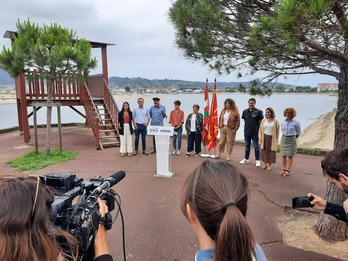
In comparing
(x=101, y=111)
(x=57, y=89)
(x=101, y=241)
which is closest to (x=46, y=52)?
(x=57, y=89)

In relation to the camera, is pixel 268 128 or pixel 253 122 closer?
pixel 268 128

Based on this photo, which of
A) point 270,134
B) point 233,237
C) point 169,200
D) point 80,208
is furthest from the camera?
point 270,134

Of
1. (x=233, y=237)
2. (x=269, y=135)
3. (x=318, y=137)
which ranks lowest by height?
(x=318, y=137)

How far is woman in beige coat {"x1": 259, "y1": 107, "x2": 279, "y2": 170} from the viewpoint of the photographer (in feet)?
19.8

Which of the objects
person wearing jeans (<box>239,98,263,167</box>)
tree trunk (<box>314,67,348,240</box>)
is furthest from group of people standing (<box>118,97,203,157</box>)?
tree trunk (<box>314,67,348,240</box>)

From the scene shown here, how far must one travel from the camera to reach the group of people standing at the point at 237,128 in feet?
19.0

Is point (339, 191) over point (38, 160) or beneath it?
over

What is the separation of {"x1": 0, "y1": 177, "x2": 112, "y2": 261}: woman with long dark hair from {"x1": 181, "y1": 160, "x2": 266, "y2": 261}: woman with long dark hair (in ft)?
1.84

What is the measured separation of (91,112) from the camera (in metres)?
9.77

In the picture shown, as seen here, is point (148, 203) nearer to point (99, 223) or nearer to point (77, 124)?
point (99, 223)

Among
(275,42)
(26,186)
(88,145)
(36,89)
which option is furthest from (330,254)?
(36,89)

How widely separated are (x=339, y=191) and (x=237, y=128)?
3603 millimetres

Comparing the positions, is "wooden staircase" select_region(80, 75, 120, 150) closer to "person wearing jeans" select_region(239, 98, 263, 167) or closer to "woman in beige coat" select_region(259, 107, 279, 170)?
"person wearing jeans" select_region(239, 98, 263, 167)

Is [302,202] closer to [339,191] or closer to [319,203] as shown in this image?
[319,203]
